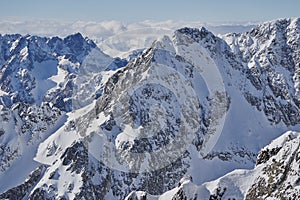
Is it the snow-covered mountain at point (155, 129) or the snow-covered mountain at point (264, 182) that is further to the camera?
the snow-covered mountain at point (155, 129)

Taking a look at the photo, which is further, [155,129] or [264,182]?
[155,129]

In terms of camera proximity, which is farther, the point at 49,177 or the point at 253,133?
the point at 253,133

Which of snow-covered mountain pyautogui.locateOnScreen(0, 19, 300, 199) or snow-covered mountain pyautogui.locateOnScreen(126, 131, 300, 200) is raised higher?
snow-covered mountain pyautogui.locateOnScreen(126, 131, 300, 200)

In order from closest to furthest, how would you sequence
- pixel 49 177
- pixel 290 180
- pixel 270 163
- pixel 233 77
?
pixel 290 180 → pixel 270 163 → pixel 49 177 → pixel 233 77

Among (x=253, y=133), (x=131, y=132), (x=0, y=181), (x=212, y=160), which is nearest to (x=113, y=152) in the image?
(x=131, y=132)

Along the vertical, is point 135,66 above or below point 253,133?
above

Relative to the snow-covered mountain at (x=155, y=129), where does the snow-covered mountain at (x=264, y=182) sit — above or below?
above

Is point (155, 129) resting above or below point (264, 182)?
below

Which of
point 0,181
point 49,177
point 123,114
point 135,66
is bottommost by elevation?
point 0,181

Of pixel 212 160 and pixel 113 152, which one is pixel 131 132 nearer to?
pixel 113 152

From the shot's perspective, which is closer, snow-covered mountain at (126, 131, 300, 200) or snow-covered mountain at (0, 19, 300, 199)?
snow-covered mountain at (126, 131, 300, 200)

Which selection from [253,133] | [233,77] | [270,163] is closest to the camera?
[270,163]
